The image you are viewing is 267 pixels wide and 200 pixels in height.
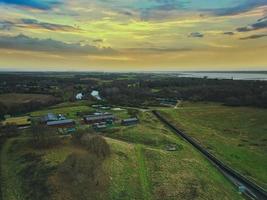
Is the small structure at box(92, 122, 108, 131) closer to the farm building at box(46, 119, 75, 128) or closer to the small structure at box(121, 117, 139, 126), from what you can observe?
the small structure at box(121, 117, 139, 126)

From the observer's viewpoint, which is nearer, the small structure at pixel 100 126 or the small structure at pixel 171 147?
the small structure at pixel 171 147

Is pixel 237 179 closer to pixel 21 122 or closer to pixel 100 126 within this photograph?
pixel 100 126

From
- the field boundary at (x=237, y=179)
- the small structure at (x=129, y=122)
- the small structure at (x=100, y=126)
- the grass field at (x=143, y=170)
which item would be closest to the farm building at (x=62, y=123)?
the small structure at (x=100, y=126)

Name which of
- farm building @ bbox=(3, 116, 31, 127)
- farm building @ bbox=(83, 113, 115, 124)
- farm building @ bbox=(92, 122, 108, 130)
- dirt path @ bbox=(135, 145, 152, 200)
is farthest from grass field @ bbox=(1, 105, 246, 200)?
farm building @ bbox=(83, 113, 115, 124)

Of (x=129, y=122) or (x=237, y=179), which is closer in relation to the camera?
(x=237, y=179)

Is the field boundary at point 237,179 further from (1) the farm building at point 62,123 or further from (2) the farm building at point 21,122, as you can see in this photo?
(2) the farm building at point 21,122

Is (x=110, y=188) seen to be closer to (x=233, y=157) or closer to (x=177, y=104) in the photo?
(x=233, y=157)

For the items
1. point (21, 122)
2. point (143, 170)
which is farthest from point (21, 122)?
point (143, 170)

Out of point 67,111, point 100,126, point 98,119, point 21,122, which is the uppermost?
point 98,119
